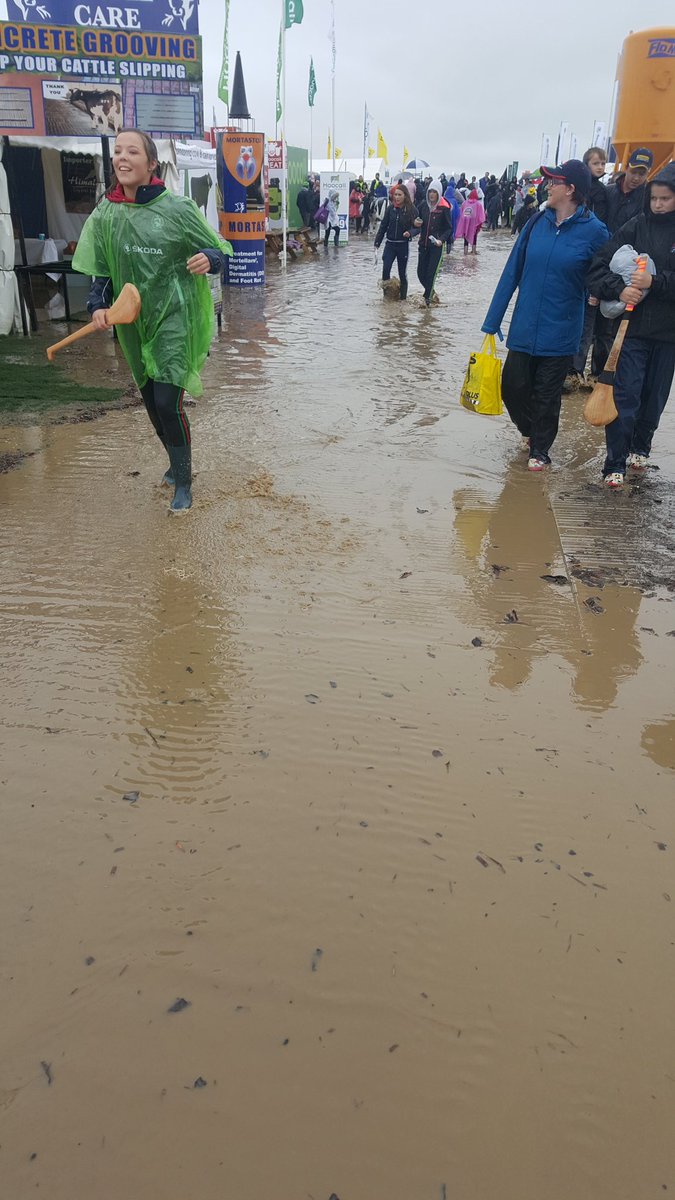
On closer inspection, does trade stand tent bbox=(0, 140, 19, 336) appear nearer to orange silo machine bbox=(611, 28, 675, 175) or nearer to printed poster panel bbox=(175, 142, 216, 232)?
printed poster panel bbox=(175, 142, 216, 232)

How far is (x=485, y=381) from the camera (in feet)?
18.7

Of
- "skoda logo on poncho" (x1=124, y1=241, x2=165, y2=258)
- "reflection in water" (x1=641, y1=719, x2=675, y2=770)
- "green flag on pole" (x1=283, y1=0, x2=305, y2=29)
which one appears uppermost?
"green flag on pole" (x1=283, y1=0, x2=305, y2=29)

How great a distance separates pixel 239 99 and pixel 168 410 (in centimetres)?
1410

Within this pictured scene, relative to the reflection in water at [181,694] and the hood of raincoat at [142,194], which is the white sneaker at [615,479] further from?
the hood of raincoat at [142,194]

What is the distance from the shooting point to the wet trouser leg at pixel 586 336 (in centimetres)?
754

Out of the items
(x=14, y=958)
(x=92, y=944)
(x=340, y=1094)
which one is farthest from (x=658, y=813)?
(x=14, y=958)

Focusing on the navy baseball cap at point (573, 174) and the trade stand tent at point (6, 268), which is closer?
the navy baseball cap at point (573, 174)

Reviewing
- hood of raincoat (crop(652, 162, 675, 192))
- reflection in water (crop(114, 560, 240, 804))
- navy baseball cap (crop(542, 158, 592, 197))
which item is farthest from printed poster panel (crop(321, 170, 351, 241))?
reflection in water (crop(114, 560, 240, 804))

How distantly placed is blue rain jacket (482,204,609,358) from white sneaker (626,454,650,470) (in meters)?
0.89

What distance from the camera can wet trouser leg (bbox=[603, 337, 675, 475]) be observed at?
5.23m

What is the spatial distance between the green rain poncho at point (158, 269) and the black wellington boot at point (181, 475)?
0.35 metres

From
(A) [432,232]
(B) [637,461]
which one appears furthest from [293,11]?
(B) [637,461]

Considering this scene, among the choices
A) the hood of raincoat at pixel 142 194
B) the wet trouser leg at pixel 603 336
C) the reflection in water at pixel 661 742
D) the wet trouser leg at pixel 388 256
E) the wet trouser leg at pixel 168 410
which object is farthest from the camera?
the wet trouser leg at pixel 388 256

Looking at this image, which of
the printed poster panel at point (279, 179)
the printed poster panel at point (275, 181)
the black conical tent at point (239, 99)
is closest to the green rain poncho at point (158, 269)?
the black conical tent at point (239, 99)
